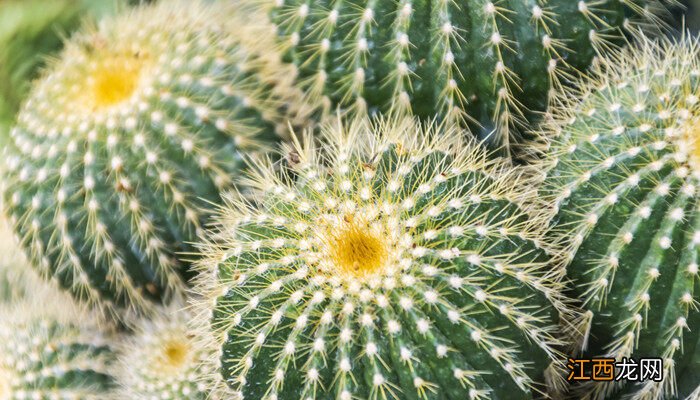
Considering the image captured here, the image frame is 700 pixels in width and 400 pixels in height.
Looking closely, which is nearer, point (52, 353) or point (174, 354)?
point (174, 354)

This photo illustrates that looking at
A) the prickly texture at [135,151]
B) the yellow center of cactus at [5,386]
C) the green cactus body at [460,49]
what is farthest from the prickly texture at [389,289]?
the yellow center of cactus at [5,386]

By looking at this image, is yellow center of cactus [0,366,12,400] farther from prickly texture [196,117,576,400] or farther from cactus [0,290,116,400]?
prickly texture [196,117,576,400]

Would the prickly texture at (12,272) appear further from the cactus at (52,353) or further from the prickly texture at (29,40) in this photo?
the prickly texture at (29,40)

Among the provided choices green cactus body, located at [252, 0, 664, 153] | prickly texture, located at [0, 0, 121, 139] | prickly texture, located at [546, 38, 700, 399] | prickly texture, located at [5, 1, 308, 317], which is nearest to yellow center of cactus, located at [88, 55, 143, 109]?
prickly texture, located at [5, 1, 308, 317]

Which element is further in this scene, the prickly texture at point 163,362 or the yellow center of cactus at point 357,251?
the prickly texture at point 163,362

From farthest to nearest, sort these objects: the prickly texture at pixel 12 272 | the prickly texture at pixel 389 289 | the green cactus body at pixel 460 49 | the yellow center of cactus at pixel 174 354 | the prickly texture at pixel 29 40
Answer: the prickly texture at pixel 29 40 → the prickly texture at pixel 12 272 → the yellow center of cactus at pixel 174 354 → the green cactus body at pixel 460 49 → the prickly texture at pixel 389 289

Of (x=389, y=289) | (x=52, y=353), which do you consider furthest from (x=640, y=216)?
(x=52, y=353)

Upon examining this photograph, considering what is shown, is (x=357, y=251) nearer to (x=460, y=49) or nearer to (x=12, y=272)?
(x=460, y=49)
